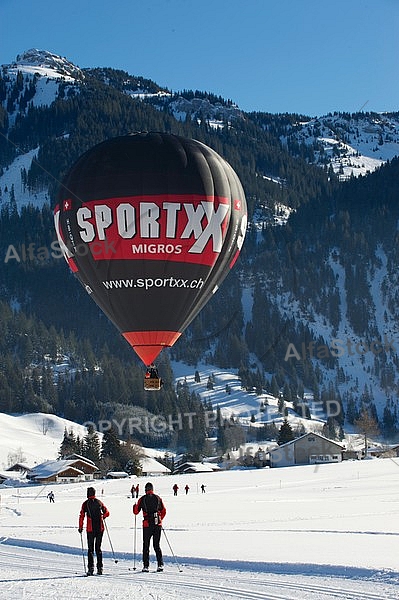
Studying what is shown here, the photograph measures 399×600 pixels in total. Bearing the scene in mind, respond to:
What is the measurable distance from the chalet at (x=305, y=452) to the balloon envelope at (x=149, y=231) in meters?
62.1

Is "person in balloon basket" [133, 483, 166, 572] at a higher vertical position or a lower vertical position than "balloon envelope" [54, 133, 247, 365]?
lower

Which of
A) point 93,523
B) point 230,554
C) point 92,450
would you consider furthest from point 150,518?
point 92,450

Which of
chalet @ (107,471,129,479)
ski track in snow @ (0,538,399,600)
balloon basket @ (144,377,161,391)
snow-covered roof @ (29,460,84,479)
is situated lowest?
ski track in snow @ (0,538,399,600)

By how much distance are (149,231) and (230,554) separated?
34.4 ft

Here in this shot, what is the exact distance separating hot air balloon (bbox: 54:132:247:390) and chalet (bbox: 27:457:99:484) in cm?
6371

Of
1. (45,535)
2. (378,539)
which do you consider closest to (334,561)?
(378,539)

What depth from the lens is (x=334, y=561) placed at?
48.9 feet

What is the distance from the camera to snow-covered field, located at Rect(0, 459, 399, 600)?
41.3ft

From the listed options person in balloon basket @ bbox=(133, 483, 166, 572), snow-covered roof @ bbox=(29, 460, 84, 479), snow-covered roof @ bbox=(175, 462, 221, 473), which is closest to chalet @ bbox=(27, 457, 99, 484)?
snow-covered roof @ bbox=(29, 460, 84, 479)

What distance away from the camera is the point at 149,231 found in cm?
2456

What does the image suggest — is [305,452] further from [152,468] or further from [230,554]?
[230,554]

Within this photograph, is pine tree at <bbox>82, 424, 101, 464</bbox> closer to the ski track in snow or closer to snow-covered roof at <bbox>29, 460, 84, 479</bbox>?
snow-covered roof at <bbox>29, 460, 84, 479</bbox>

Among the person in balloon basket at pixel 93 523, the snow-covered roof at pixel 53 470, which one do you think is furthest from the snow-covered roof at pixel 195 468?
the person in balloon basket at pixel 93 523

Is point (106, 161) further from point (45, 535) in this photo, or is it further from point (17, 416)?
point (17, 416)
